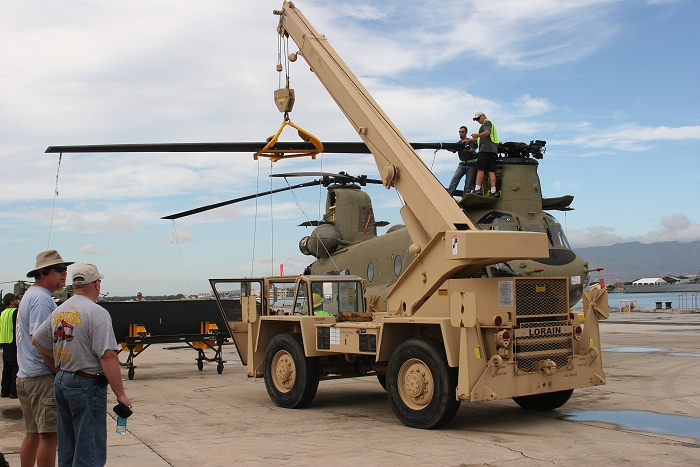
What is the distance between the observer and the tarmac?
697 cm

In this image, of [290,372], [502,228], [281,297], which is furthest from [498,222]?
[290,372]

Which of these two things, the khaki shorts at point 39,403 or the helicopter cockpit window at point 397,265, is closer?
the khaki shorts at point 39,403

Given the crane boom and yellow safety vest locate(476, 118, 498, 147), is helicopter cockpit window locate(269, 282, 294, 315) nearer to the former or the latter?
the crane boom

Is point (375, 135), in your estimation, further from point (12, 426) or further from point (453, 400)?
point (12, 426)

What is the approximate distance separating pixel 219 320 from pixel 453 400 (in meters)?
9.06

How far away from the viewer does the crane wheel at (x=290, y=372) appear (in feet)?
33.7

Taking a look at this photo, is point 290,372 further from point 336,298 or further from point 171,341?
point 171,341

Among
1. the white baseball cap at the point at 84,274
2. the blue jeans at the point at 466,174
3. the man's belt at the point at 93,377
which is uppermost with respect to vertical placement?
the blue jeans at the point at 466,174

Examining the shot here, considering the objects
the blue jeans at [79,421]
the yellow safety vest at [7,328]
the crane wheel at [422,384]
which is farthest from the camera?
the yellow safety vest at [7,328]

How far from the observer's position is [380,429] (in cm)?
859

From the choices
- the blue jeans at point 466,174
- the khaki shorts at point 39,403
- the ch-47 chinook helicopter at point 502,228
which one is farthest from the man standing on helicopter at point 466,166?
the khaki shorts at point 39,403

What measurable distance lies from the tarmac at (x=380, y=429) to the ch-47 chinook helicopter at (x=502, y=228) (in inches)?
89.3

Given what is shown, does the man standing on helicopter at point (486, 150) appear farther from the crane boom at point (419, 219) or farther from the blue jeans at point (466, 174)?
the crane boom at point (419, 219)

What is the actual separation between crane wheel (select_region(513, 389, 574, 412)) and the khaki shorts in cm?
604
